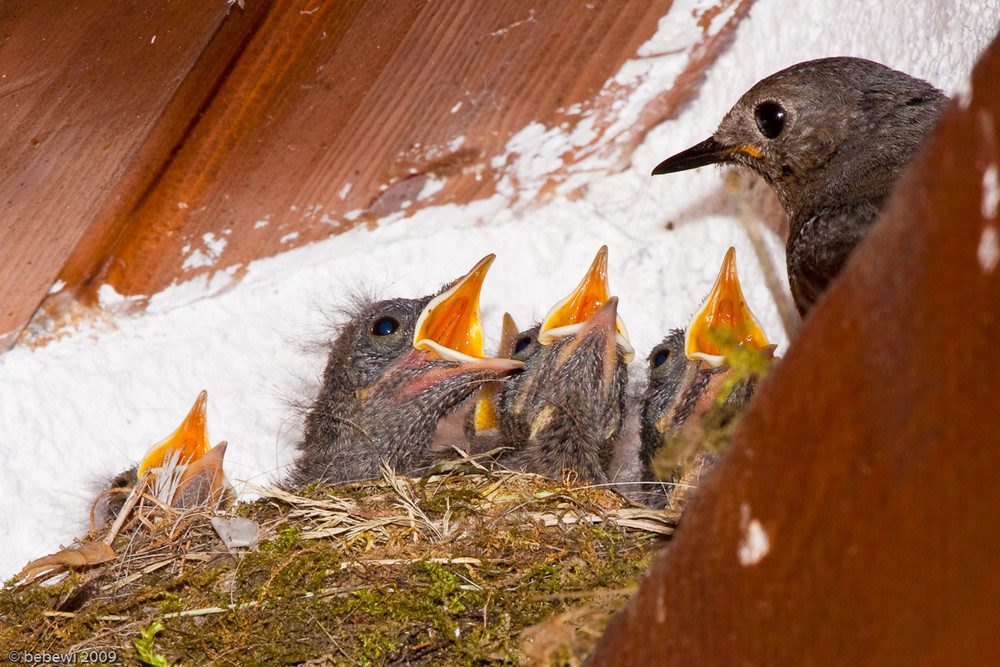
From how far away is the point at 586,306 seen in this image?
8.25ft

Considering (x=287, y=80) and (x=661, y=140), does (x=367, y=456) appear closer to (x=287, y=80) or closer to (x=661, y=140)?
(x=287, y=80)

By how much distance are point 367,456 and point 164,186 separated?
84 cm

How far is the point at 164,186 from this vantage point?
2.14 m

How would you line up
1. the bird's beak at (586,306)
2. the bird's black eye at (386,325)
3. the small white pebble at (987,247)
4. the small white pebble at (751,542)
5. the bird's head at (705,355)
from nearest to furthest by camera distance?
the small white pebble at (987,247) < the small white pebble at (751,542) < the bird's head at (705,355) < the bird's beak at (586,306) < the bird's black eye at (386,325)

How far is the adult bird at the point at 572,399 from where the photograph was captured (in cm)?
233

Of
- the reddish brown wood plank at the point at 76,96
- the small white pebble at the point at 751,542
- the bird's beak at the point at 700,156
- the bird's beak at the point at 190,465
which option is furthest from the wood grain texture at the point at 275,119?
the small white pebble at the point at 751,542

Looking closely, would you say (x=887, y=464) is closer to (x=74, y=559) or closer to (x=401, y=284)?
(x=74, y=559)

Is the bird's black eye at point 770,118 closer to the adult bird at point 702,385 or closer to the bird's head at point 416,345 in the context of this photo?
the adult bird at point 702,385

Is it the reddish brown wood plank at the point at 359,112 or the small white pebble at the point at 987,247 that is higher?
the reddish brown wood plank at the point at 359,112

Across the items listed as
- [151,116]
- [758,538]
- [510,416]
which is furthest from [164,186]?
[758,538]

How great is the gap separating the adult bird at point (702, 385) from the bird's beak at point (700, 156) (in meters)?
0.24

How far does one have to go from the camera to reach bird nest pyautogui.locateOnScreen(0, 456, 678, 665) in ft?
5.29

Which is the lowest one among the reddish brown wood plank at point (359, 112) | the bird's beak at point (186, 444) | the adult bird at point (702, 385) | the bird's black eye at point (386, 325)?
the adult bird at point (702, 385)

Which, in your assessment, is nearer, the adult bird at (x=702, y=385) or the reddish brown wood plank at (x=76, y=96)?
the reddish brown wood plank at (x=76, y=96)
